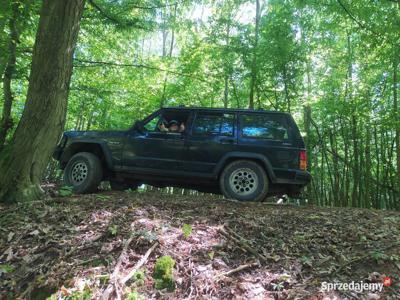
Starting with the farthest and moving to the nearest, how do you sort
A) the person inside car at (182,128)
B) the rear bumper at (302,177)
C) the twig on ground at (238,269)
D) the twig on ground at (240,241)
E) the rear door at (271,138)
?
the person inside car at (182,128) < the rear door at (271,138) < the rear bumper at (302,177) < the twig on ground at (240,241) < the twig on ground at (238,269)

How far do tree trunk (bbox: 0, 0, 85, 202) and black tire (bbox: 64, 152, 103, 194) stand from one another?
1.33 m

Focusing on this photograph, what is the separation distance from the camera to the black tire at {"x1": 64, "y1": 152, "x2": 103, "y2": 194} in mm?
5828

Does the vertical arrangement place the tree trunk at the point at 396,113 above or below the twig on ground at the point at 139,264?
above

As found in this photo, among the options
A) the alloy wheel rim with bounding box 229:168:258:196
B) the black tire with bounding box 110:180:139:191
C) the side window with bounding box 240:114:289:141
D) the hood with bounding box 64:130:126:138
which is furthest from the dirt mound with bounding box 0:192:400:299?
the black tire with bounding box 110:180:139:191

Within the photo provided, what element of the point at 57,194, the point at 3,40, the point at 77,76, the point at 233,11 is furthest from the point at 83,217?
the point at 233,11

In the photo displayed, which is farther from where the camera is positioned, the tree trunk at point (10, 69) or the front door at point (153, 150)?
the tree trunk at point (10, 69)

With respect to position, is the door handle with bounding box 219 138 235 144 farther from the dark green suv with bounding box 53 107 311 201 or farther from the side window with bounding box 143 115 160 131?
the side window with bounding box 143 115 160 131

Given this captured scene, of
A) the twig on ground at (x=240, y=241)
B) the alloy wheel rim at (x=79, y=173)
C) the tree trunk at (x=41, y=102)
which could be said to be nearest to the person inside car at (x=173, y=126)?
the alloy wheel rim at (x=79, y=173)

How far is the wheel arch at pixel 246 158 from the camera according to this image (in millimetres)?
5512

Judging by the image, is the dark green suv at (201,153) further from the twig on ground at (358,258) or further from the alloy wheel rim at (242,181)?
the twig on ground at (358,258)

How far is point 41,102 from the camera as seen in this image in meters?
4.42

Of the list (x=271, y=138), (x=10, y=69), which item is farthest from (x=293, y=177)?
(x=10, y=69)

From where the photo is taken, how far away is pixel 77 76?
13.1 metres

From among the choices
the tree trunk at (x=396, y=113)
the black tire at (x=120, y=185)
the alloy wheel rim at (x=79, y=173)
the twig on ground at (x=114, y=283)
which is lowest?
the twig on ground at (x=114, y=283)
